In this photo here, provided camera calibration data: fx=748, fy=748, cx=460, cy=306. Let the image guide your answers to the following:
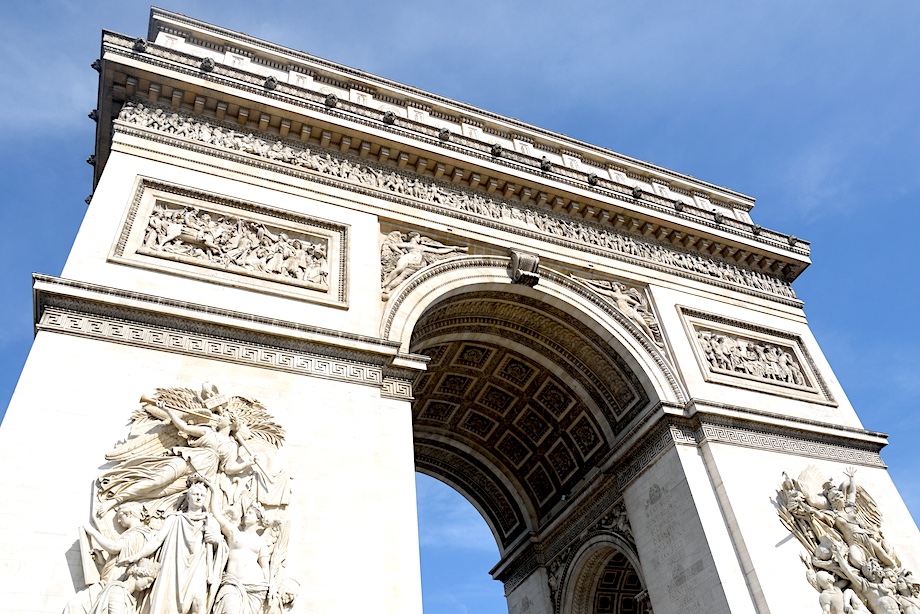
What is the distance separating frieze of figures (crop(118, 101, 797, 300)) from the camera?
37.5ft

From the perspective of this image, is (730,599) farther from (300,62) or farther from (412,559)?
(300,62)

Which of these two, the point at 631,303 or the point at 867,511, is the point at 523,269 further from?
the point at 867,511

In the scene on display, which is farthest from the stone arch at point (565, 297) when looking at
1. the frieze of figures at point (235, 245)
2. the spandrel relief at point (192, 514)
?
the spandrel relief at point (192, 514)

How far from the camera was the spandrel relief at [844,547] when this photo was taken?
1042 cm

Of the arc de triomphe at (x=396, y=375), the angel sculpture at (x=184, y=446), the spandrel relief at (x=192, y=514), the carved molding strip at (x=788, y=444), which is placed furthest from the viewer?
the carved molding strip at (x=788, y=444)

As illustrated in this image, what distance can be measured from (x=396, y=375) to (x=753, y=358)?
7348 millimetres

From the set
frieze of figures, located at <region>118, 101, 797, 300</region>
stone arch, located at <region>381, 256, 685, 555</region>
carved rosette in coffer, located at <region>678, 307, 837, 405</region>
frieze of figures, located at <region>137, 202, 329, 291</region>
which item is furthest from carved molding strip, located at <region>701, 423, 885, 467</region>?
frieze of figures, located at <region>137, 202, 329, 291</region>

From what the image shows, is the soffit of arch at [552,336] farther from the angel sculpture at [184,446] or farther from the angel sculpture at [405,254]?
the angel sculpture at [184,446]

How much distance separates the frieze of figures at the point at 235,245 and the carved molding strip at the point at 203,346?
127 centimetres

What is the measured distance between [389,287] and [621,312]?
4399 mm

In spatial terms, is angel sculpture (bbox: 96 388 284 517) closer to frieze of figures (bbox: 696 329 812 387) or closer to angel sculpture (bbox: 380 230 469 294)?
angel sculpture (bbox: 380 230 469 294)

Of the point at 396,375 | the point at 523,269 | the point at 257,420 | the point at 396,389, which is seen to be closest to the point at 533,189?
the point at 523,269

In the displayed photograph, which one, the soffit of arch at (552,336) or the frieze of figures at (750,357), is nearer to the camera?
the soffit of arch at (552,336)

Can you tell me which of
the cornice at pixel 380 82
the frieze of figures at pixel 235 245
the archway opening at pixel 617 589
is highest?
the cornice at pixel 380 82
